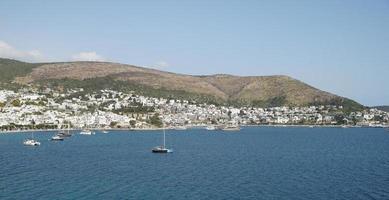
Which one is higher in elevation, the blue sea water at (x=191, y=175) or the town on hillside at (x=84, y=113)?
the town on hillside at (x=84, y=113)

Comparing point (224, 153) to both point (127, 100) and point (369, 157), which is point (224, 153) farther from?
point (127, 100)

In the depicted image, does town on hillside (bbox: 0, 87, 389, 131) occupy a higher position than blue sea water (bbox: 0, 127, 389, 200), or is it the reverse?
town on hillside (bbox: 0, 87, 389, 131)

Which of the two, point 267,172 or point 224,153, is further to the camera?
point 224,153

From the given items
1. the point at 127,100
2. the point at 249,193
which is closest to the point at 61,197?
the point at 249,193

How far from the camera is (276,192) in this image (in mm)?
42531

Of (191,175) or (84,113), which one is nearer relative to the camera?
(191,175)

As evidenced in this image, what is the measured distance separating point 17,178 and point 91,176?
6627mm

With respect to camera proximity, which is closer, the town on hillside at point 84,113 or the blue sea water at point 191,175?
the blue sea water at point 191,175

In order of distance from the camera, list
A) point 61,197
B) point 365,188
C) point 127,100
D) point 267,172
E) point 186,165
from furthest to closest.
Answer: point 127,100 → point 186,165 → point 267,172 → point 365,188 → point 61,197

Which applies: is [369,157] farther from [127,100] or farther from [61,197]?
[127,100]

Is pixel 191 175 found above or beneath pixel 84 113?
beneath

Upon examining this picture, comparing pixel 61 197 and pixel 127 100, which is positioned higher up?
pixel 127 100

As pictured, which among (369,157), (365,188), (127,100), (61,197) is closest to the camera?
(61,197)

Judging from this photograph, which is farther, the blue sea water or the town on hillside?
the town on hillside
